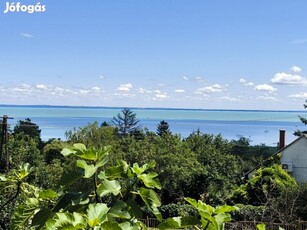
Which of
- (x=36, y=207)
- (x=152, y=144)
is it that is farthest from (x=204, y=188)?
(x=36, y=207)

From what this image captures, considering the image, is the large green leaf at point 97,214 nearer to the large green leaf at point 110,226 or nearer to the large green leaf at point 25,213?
the large green leaf at point 110,226

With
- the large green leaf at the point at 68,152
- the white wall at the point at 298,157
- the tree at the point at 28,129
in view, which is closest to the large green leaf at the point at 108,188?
the large green leaf at the point at 68,152

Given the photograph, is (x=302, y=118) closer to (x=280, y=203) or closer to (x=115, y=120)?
(x=280, y=203)

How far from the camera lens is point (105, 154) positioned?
108 cm

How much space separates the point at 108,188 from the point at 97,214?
14cm

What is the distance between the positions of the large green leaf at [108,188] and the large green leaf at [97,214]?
86 mm

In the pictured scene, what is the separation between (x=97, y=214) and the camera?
34.9 inches

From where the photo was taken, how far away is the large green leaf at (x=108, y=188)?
3.34ft

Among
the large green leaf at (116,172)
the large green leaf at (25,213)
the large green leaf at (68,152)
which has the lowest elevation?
the large green leaf at (25,213)

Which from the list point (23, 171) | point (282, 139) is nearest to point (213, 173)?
point (282, 139)

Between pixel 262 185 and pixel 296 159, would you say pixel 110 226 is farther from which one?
pixel 296 159

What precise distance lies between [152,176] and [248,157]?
47.3 metres

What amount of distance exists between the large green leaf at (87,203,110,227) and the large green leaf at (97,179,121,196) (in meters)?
0.09

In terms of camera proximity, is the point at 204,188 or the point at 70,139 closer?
the point at 70,139
